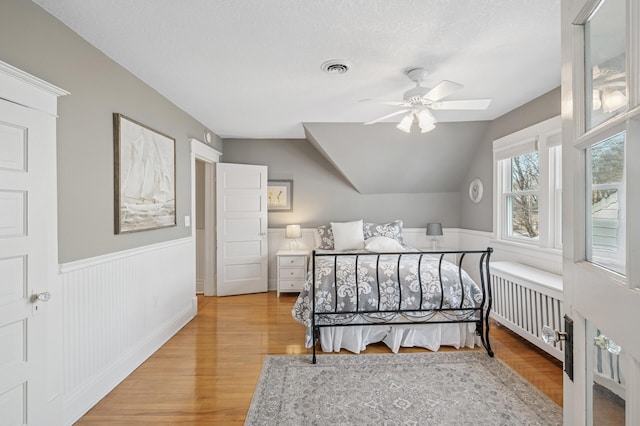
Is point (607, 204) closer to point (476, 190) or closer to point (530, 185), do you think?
point (530, 185)

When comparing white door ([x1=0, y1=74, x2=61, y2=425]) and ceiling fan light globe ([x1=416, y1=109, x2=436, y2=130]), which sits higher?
→ ceiling fan light globe ([x1=416, y1=109, x2=436, y2=130])

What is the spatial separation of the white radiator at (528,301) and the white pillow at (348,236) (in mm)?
1723

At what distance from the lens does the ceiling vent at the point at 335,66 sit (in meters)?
2.30

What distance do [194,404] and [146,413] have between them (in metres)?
0.29

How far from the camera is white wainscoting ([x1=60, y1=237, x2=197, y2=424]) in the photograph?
189 centimetres

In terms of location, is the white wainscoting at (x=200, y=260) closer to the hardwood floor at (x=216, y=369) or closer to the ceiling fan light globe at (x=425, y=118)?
the hardwood floor at (x=216, y=369)

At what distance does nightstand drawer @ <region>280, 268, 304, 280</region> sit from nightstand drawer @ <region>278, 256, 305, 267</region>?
7 cm

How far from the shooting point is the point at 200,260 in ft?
15.5

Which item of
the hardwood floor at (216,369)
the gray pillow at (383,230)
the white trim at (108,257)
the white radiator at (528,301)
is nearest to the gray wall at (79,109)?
the white trim at (108,257)

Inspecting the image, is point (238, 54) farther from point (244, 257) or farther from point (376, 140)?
point (244, 257)

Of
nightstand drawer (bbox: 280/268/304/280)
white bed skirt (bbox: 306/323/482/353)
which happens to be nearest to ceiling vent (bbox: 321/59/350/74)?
white bed skirt (bbox: 306/323/482/353)

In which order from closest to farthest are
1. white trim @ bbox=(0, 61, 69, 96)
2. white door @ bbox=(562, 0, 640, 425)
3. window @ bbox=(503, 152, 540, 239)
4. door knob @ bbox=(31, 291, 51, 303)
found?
white door @ bbox=(562, 0, 640, 425), white trim @ bbox=(0, 61, 69, 96), door knob @ bbox=(31, 291, 51, 303), window @ bbox=(503, 152, 540, 239)

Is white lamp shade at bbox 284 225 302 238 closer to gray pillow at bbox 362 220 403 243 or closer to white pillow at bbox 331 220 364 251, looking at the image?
white pillow at bbox 331 220 364 251

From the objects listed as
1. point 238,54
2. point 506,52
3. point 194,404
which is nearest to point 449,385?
point 194,404
